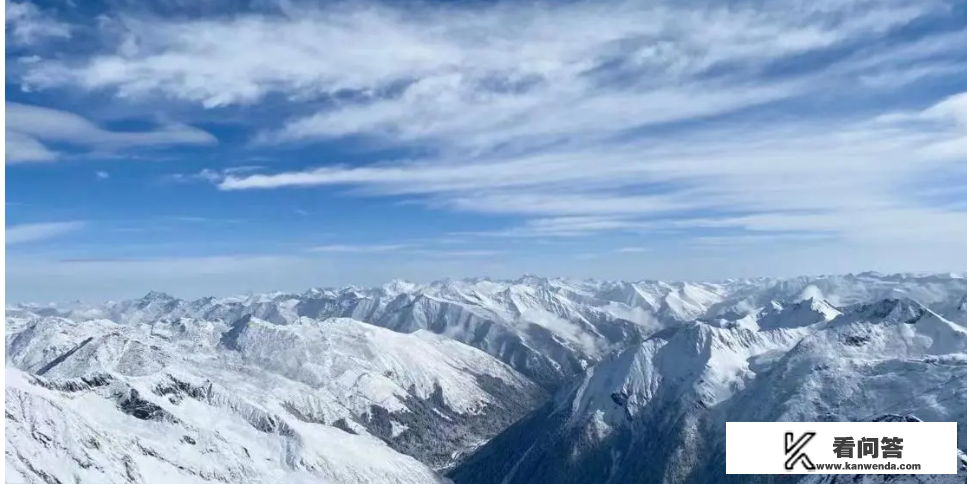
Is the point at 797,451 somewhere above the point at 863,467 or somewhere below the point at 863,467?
above

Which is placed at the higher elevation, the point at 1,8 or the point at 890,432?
the point at 1,8

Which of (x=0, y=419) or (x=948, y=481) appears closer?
(x=0, y=419)

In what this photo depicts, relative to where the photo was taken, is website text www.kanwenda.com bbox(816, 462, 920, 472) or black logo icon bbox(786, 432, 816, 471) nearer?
website text www.kanwenda.com bbox(816, 462, 920, 472)

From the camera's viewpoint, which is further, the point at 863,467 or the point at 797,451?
the point at 797,451

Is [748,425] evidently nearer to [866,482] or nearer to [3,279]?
[866,482]

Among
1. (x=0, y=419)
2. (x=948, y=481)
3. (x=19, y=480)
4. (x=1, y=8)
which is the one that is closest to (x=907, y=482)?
(x=948, y=481)

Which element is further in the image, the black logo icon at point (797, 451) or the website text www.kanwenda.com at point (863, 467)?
the black logo icon at point (797, 451)

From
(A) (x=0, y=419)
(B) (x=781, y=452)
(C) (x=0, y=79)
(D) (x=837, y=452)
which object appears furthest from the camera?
(B) (x=781, y=452)

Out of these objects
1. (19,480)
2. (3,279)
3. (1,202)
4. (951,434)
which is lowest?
(19,480)
